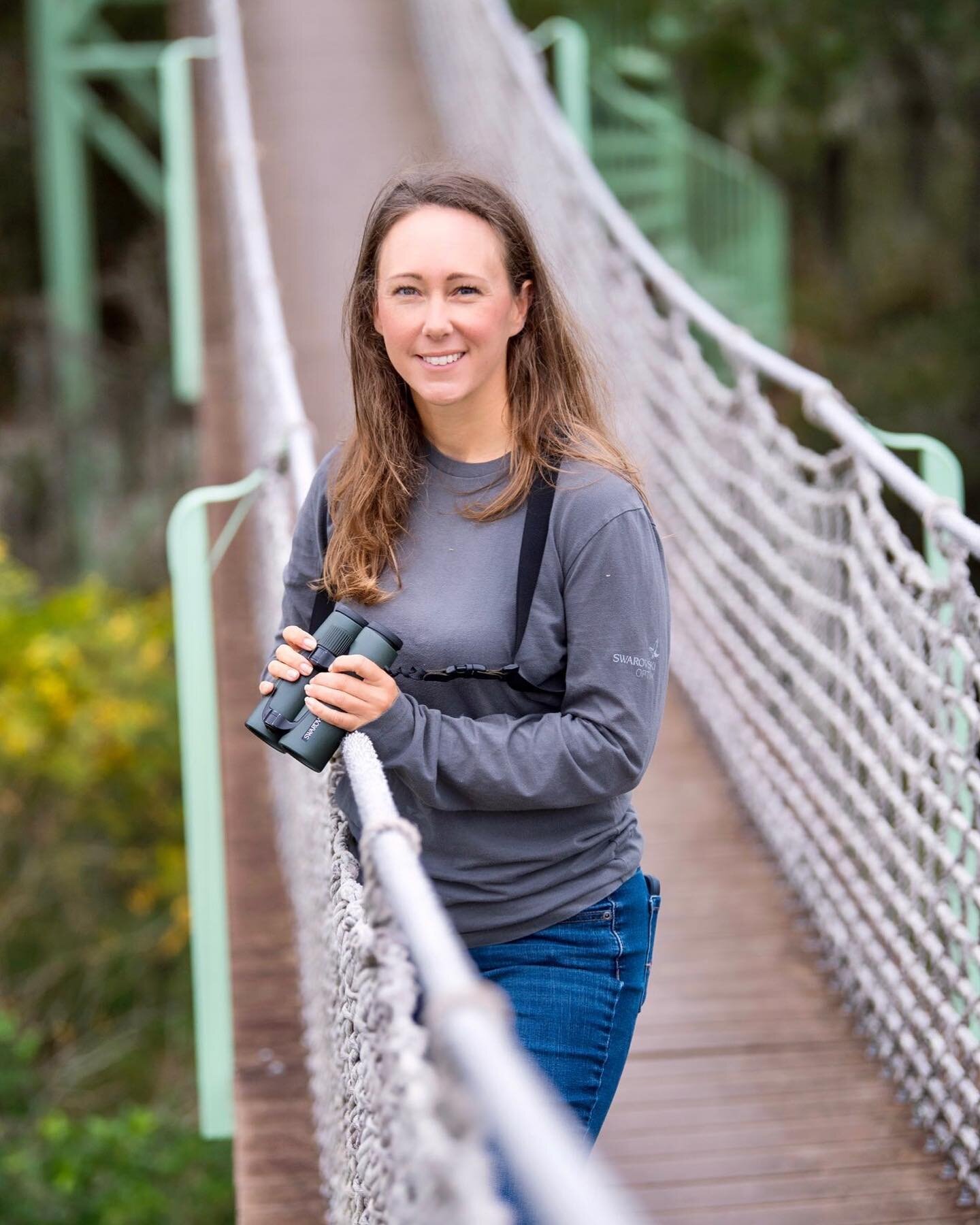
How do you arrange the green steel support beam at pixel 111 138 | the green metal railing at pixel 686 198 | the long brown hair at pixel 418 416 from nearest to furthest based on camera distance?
the long brown hair at pixel 418 416
the green metal railing at pixel 686 198
the green steel support beam at pixel 111 138

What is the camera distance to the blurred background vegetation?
515 centimetres

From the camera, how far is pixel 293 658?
5.09 ft

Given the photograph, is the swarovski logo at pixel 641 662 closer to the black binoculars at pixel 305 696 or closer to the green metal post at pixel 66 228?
the black binoculars at pixel 305 696

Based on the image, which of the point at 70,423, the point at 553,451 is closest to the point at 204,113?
the point at 70,423

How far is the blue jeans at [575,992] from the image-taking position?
1.56m

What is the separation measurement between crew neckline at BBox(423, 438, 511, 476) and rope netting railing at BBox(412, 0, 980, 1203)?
0.87ft

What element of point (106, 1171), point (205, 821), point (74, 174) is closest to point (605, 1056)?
point (205, 821)

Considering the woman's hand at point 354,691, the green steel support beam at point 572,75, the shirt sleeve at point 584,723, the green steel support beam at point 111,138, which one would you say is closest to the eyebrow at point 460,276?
the shirt sleeve at point 584,723

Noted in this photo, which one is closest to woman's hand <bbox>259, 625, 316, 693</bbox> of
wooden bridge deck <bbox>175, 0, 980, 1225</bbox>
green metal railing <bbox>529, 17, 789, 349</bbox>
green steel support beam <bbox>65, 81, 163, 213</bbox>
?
wooden bridge deck <bbox>175, 0, 980, 1225</bbox>

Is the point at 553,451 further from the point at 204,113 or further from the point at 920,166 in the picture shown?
the point at 920,166

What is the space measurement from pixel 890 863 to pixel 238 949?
1.14 meters

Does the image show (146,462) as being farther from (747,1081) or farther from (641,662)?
(641,662)

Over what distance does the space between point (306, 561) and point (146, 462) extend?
27.9 ft

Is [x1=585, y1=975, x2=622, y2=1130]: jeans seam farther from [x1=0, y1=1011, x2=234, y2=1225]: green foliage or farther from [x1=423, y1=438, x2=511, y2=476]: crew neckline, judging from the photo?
[x1=0, y1=1011, x2=234, y2=1225]: green foliage
